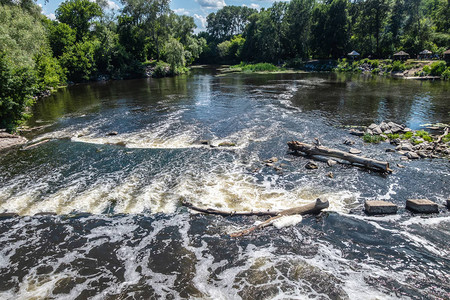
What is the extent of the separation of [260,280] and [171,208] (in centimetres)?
508

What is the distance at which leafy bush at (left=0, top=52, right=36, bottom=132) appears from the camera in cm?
2025

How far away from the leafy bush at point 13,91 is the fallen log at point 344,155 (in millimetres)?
21673

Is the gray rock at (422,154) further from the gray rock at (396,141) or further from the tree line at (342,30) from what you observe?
the tree line at (342,30)

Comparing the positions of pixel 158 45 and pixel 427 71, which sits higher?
pixel 158 45

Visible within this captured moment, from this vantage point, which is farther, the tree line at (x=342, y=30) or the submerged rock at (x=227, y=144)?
the tree line at (x=342, y=30)

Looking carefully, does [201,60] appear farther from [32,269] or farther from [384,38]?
[32,269]

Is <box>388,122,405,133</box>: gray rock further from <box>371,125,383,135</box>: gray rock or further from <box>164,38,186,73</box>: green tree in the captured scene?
<box>164,38,186,73</box>: green tree

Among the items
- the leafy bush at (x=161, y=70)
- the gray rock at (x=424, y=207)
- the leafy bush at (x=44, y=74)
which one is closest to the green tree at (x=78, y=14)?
the leafy bush at (x=161, y=70)

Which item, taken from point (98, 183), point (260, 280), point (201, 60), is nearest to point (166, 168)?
point (98, 183)

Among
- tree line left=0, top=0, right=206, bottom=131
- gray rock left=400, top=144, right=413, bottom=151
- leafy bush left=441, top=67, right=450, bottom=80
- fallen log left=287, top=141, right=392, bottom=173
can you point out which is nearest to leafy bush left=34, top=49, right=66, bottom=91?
tree line left=0, top=0, right=206, bottom=131

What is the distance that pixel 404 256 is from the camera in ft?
26.6

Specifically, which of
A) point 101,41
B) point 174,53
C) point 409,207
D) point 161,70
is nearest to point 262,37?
point 174,53

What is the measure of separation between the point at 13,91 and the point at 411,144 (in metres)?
29.8

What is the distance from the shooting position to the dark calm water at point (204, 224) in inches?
285
